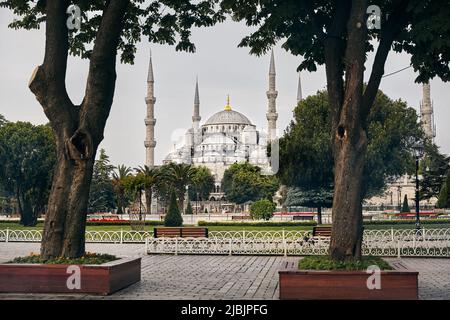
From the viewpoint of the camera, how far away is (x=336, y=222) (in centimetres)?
898

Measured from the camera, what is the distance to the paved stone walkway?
9117 mm

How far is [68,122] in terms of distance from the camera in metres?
9.48

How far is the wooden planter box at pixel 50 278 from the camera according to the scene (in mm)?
8766

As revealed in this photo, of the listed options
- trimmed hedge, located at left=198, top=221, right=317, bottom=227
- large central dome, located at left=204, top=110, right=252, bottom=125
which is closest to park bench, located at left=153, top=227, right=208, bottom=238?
trimmed hedge, located at left=198, top=221, right=317, bottom=227


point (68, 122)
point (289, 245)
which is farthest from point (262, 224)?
point (68, 122)

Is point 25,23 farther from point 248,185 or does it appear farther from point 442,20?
point 248,185

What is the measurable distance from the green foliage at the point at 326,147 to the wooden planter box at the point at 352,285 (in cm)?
2717

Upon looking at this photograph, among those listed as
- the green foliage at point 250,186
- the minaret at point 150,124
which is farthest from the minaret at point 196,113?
the green foliage at point 250,186

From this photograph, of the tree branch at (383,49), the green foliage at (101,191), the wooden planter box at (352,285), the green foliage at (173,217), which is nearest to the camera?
the wooden planter box at (352,285)

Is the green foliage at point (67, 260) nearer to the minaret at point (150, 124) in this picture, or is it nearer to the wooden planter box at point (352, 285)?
the wooden planter box at point (352, 285)

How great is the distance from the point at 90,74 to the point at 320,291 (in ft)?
16.4

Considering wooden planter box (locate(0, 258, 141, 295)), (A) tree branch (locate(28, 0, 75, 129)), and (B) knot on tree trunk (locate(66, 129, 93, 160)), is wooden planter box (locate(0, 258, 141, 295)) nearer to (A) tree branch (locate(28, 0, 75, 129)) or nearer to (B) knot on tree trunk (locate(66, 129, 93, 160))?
(B) knot on tree trunk (locate(66, 129, 93, 160))

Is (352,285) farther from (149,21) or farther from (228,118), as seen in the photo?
(228,118)
